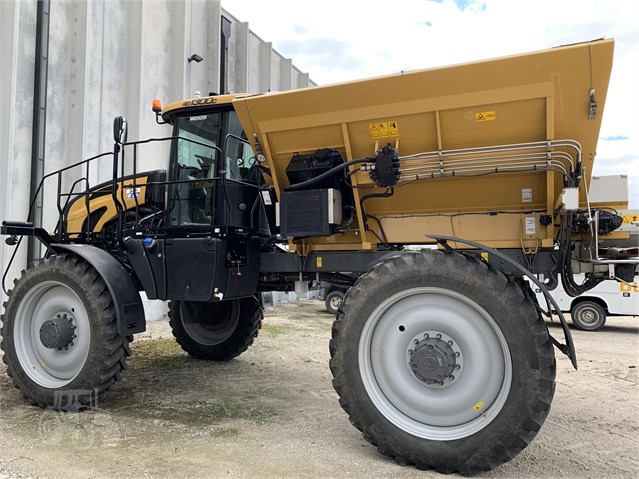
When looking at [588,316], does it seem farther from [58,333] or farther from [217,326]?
[58,333]

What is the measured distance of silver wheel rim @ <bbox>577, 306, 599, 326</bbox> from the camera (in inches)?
436

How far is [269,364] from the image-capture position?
251 inches

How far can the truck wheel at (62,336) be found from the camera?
4.24 metres

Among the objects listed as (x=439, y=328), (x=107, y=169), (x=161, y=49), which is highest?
(x=161, y=49)

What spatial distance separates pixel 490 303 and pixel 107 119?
28.0 feet

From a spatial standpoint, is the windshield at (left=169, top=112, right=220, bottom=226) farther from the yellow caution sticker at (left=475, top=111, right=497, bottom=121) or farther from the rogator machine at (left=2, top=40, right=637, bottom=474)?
the yellow caution sticker at (left=475, top=111, right=497, bottom=121)

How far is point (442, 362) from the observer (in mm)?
3217

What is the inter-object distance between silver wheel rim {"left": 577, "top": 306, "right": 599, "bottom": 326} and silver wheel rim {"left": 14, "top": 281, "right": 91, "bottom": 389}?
10752 mm

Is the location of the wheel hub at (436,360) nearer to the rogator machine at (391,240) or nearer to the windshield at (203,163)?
the rogator machine at (391,240)

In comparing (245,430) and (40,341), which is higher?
(40,341)

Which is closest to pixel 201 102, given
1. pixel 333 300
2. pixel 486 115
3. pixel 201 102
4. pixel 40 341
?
pixel 201 102

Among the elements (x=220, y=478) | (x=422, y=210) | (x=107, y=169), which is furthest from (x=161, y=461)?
(x=107, y=169)

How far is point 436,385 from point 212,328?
3.89 meters

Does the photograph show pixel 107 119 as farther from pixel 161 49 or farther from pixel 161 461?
pixel 161 461
